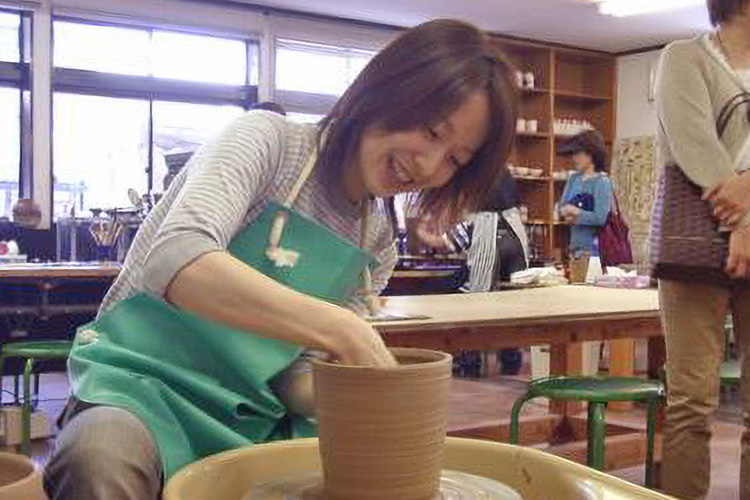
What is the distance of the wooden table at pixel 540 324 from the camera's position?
91.5 inches

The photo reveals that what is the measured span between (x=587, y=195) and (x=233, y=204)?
4.51 m

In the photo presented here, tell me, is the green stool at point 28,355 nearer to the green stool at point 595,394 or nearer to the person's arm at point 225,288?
the green stool at point 595,394

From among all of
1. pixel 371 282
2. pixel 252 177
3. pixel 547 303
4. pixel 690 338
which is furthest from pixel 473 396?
pixel 252 177

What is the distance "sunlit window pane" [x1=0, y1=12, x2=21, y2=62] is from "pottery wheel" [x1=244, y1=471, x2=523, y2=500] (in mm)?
5819

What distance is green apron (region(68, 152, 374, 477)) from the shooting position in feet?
3.55

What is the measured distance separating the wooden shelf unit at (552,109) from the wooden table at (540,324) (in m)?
4.44

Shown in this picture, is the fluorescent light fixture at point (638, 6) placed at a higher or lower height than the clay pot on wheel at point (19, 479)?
higher

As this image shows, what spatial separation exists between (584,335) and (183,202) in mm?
1894

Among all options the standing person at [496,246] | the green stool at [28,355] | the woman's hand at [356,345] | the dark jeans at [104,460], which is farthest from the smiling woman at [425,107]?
the standing person at [496,246]

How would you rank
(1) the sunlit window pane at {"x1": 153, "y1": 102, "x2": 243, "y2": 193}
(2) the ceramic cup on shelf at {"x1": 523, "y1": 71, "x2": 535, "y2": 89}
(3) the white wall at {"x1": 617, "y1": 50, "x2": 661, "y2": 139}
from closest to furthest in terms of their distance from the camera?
1. (1) the sunlit window pane at {"x1": 153, "y1": 102, "x2": 243, "y2": 193}
2. (2) the ceramic cup on shelf at {"x1": 523, "y1": 71, "x2": 535, "y2": 89}
3. (3) the white wall at {"x1": 617, "y1": 50, "x2": 661, "y2": 139}

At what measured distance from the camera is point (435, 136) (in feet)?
3.98

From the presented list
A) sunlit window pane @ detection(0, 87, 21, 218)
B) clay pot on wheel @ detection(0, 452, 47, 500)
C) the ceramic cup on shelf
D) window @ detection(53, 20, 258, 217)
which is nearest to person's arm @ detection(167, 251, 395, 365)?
clay pot on wheel @ detection(0, 452, 47, 500)

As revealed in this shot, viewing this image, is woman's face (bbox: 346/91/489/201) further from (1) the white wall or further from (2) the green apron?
(1) the white wall

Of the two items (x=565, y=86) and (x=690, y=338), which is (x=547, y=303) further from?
(x=565, y=86)
